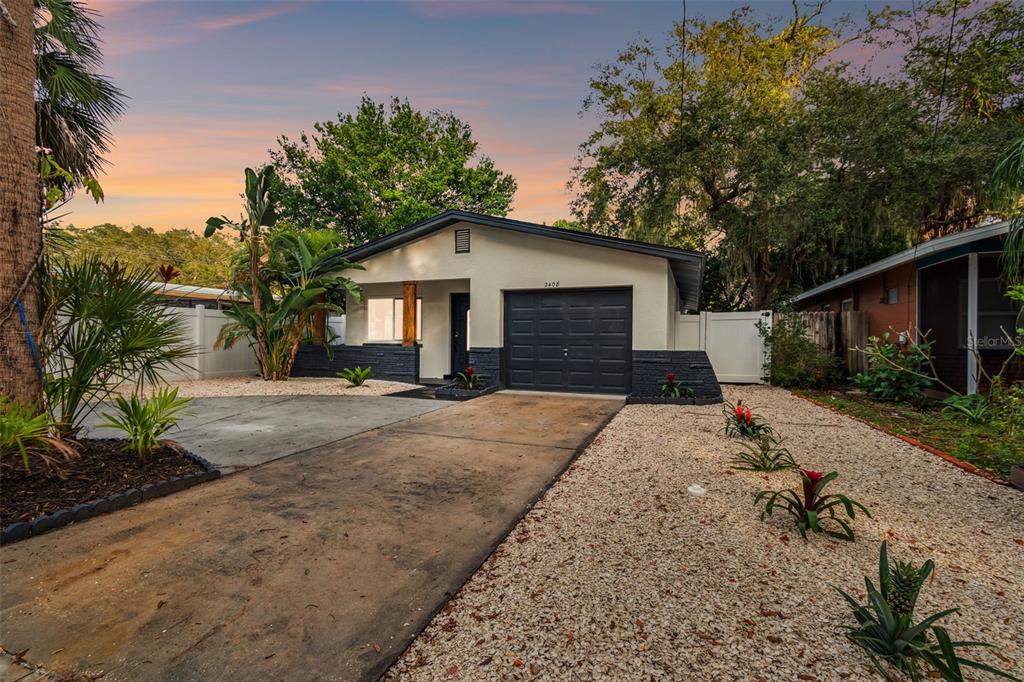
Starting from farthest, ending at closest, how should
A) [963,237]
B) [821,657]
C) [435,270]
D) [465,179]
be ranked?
[465,179]
[435,270]
[963,237]
[821,657]

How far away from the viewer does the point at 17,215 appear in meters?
3.21

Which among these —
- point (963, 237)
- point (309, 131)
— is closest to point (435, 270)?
point (963, 237)

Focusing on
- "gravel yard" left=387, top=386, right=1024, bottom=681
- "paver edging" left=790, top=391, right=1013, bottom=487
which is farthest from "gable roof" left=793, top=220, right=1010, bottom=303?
"gravel yard" left=387, top=386, right=1024, bottom=681

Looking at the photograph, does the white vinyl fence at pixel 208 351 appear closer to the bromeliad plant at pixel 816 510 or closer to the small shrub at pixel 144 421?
the small shrub at pixel 144 421

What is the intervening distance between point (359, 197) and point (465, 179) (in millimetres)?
5773

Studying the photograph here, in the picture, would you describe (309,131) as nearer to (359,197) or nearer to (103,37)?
(359,197)

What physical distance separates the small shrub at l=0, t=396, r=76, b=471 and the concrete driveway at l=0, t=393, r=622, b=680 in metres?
0.66

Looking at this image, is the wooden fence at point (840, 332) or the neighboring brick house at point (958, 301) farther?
the wooden fence at point (840, 332)

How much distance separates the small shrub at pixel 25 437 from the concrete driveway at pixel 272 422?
1.37 feet

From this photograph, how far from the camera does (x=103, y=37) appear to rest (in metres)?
7.48

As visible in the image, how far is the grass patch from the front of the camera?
4.07 meters

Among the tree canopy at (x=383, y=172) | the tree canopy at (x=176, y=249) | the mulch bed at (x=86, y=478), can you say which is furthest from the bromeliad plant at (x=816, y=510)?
the tree canopy at (x=176, y=249)

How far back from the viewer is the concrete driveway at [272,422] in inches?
184

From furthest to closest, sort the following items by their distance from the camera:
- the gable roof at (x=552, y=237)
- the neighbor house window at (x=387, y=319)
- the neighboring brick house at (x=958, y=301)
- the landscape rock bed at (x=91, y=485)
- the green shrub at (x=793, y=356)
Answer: the neighbor house window at (x=387, y=319), the green shrub at (x=793, y=356), the gable roof at (x=552, y=237), the neighboring brick house at (x=958, y=301), the landscape rock bed at (x=91, y=485)
